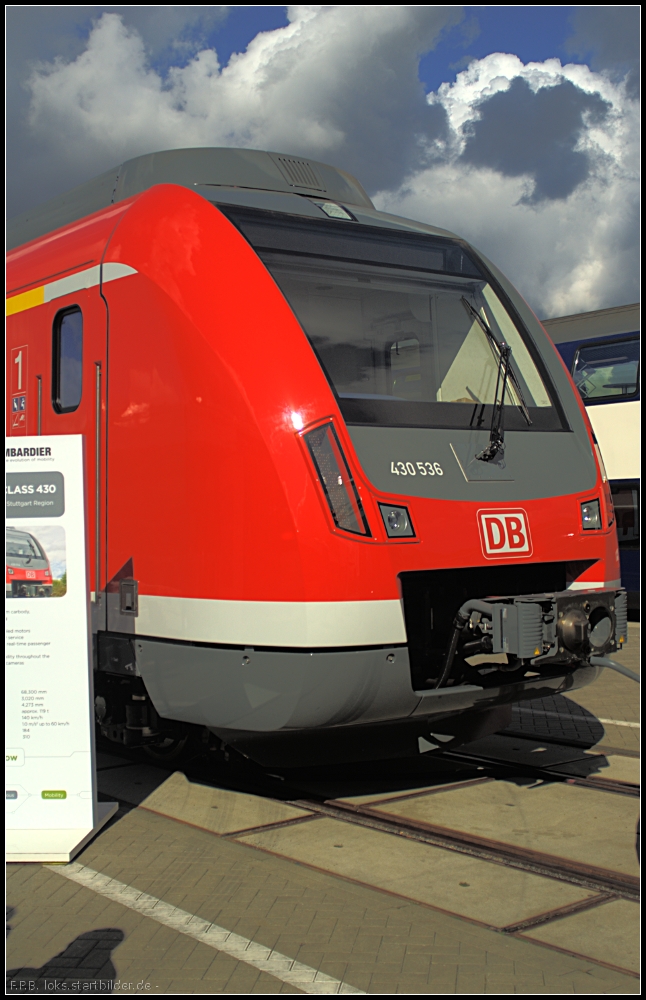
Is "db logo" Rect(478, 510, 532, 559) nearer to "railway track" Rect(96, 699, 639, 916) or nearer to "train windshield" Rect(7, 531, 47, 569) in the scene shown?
"railway track" Rect(96, 699, 639, 916)

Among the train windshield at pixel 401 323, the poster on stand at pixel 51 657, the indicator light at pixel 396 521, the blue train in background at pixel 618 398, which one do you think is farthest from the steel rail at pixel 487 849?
the blue train in background at pixel 618 398

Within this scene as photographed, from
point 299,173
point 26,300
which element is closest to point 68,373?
point 26,300

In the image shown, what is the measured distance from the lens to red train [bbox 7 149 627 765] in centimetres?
482

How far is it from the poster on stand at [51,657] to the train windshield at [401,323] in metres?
1.44

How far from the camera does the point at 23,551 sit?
17.6 ft

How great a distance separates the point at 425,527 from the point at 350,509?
0.42m

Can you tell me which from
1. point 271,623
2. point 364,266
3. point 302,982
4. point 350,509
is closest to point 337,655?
point 271,623

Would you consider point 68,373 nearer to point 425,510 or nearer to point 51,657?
point 51,657

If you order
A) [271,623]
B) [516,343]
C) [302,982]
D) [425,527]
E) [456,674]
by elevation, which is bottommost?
[302,982]

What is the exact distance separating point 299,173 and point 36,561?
3054 millimetres

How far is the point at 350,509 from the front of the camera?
15.8 feet

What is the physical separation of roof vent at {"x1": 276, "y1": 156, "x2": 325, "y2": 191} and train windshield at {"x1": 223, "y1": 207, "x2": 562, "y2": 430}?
811mm

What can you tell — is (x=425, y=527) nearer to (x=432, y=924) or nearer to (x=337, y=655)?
(x=337, y=655)

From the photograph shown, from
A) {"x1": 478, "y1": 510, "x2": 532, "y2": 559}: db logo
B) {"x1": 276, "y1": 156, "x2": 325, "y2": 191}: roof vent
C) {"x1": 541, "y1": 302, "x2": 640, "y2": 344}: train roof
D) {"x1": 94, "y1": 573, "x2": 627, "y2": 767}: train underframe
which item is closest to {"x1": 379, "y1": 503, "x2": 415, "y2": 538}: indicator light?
{"x1": 94, "y1": 573, "x2": 627, "y2": 767}: train underframe
